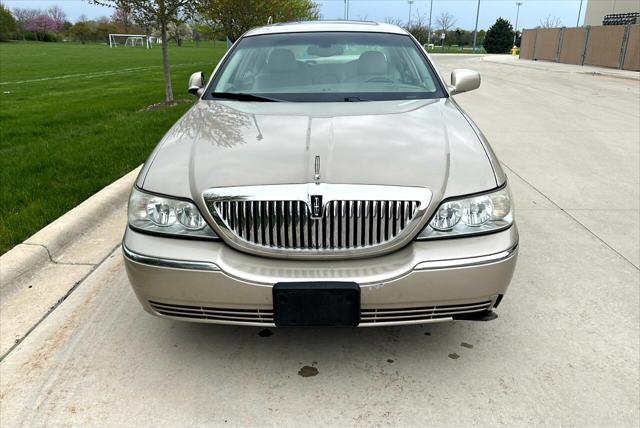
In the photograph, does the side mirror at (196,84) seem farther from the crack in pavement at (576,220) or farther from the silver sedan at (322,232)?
the crack in pavement at (576,220)

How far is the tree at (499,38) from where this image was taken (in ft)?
207

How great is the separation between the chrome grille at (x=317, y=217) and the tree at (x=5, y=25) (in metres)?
77.1

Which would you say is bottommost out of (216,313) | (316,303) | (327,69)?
(216,313)

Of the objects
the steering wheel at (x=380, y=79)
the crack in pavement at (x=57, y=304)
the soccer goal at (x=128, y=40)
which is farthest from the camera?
the soccer goal at (x=128, y=40)

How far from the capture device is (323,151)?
2492 millimetres

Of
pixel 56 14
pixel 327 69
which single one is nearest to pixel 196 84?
pixel 327 69

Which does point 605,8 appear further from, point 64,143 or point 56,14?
point 56,14

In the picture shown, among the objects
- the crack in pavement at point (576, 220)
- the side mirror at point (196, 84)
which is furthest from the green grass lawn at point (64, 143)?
the crack in pavement at point (576, 220)

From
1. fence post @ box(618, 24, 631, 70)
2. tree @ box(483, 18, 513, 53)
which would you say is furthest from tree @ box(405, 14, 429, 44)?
fence post @ box(618, 24, 631, 70)

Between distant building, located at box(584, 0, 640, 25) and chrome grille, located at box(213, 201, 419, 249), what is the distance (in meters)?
48.7

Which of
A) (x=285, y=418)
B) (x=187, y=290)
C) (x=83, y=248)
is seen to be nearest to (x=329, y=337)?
(x=285, y=418)

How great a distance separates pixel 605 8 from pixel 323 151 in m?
52.3

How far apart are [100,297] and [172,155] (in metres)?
1.18

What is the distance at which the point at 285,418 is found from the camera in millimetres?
2262
